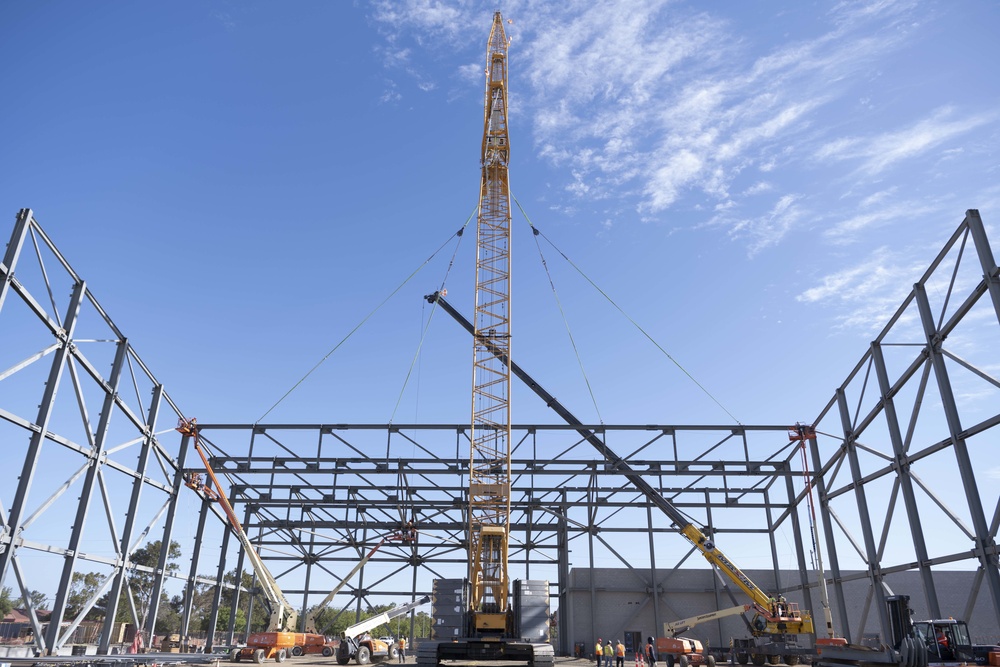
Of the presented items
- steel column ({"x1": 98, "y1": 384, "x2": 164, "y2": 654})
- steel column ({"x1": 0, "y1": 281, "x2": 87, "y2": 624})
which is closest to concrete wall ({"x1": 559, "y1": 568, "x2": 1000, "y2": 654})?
steel column ({"x1": 98, "y1": 384, "x2": 164, "y2": 654})

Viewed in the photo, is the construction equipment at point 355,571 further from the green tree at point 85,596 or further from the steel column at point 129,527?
the green tree at point 85,596

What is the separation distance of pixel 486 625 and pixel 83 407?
59.9 feet

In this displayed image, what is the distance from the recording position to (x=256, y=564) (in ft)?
129

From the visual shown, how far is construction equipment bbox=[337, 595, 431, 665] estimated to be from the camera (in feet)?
109

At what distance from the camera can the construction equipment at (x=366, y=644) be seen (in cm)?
3312

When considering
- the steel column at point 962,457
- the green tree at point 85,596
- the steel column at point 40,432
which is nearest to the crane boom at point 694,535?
the steel column at point 962,457

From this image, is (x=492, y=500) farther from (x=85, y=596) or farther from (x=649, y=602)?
(x=85, y=596)

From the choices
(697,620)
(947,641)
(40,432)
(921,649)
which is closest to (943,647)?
(947,641)

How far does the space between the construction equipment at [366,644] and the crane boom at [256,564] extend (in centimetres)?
467

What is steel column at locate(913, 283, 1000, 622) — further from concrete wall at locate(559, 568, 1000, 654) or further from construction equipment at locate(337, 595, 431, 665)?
construction equipment at locate(337, 595, 431, 665)

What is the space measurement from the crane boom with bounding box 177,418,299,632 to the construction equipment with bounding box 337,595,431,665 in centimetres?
467

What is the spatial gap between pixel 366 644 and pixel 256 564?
9194 mm

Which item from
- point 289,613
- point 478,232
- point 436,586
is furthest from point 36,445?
point 478,232

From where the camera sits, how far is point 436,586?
28672 millimetres
